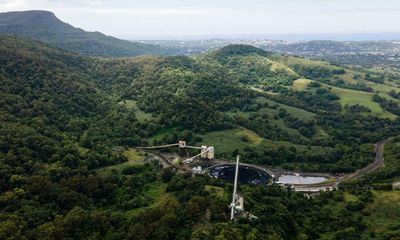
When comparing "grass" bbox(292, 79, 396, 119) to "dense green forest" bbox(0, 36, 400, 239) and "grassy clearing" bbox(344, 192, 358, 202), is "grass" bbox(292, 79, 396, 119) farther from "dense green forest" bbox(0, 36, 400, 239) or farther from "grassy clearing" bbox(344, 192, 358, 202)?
"grassy clearing" bbox(344, 192, 358, 202)

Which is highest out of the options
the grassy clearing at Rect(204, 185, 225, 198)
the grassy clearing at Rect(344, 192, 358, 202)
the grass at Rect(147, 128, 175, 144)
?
the grassy clearing at Rect(204, 185, 225, 198)

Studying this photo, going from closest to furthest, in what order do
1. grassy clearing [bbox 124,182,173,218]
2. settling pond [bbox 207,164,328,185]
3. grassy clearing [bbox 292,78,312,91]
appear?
grassy clearing [bbox 124,182,173,218], settling pond [bbox 207,164,328,185], grassy clearing [bbox 292,78,312,91]

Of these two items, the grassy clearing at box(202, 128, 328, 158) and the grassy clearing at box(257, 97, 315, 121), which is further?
the grassy clearing at box(257, 97, 315, 121)

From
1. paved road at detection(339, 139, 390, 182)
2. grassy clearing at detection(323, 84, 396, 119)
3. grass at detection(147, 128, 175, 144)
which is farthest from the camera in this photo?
grassy clearing at detection(323, 84, 396, 119)

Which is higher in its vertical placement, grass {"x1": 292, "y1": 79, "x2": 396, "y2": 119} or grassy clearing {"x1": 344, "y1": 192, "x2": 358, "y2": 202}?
grass {"x1": 292, "y1": 79, "x2": 396, "y2": 119}

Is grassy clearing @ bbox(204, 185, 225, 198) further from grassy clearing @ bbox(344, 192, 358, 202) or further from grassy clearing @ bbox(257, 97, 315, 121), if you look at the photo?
grassy clearing @ bbox(257, 97, 315, 121)

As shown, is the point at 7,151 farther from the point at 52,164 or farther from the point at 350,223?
the point at 350,223

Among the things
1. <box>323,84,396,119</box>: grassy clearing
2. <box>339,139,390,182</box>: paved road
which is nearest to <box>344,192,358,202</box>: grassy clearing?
<box>339,139,390,182</box>: paved road

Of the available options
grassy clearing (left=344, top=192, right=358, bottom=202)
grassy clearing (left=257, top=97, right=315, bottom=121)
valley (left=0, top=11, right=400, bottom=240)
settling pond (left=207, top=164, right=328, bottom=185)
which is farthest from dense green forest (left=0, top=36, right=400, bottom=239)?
settling pond (left=207, top=164, right=328, bottom=185)
